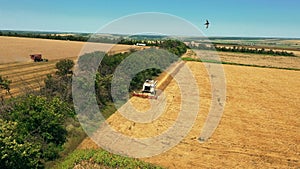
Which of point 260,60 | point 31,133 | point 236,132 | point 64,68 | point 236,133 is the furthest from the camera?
point 260,60

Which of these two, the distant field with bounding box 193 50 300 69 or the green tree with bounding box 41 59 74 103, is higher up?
the green tree with bounding box 41 59 74 103

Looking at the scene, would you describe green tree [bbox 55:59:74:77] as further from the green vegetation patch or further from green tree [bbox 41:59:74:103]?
the green vegetation patch

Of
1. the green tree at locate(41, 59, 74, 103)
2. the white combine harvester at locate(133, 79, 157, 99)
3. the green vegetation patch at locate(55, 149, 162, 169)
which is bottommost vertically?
the green vegetation patch at locate(55, 149, 162, 169)

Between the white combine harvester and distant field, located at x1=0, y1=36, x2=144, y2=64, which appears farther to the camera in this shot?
distant field, located at x1=0, y1=36, x2=144, y2=64

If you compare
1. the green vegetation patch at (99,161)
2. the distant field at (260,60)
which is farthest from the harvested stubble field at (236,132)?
the distant field at (260,60)

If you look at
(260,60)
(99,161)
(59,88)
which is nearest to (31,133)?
(99,161)

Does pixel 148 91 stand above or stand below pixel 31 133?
below

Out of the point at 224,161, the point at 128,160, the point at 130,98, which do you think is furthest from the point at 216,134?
the point at 130,98

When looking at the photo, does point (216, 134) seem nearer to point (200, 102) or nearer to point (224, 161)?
point (224, 161)

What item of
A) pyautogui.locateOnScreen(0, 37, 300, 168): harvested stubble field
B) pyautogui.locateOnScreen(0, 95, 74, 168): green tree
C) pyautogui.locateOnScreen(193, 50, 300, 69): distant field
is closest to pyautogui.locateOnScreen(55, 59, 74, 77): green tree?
pyautogui.locateOnScreen(0, 37, 300, 168): harvested stubble field

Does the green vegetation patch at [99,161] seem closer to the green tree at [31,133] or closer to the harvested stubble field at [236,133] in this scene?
the green tree at [31,133]

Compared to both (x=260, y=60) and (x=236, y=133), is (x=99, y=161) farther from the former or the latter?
(x=260, y=60)
